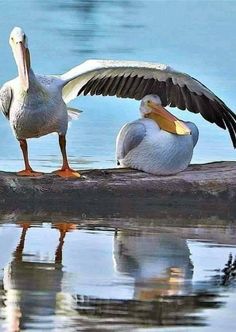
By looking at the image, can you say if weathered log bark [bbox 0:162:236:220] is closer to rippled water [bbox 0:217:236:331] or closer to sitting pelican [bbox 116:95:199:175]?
sitting pelican [bbox 116:95:199:175]

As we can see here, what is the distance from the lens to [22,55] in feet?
36.6

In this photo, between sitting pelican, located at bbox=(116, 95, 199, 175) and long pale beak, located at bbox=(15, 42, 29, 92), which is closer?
long pale beak, located at bbox=(15, 42, 29, 92)

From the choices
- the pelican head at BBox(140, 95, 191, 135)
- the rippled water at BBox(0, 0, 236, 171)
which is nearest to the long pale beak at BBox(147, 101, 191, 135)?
the pelican head at BBox(140, 95, 191, 135)

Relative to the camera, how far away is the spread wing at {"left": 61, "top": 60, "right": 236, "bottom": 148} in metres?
11.9

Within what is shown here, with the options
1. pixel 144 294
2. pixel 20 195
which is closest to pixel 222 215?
pixel 20 195

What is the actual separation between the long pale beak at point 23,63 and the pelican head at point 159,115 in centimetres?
127

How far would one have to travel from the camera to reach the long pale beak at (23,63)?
36.1ft

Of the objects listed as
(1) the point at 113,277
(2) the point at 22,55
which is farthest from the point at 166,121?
(1) the point at 113,277

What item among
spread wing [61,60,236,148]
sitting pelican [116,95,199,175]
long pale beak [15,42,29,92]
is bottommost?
sitting pelican [116,95,199,175]

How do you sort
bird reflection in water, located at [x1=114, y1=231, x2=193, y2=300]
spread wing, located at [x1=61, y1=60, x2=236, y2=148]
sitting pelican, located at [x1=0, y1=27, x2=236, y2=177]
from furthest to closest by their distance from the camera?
spread wing, located at [x1=61, y1=60, x2=236, y2=148]
sitting pelican, located at [x1=0, y1=27, x2=236, y2=177]
bird reflection in water, located at [x1=114, y1=231, x2=193, y2=300]

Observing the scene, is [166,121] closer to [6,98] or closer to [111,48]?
[6,98]

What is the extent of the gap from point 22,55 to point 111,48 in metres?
10.1

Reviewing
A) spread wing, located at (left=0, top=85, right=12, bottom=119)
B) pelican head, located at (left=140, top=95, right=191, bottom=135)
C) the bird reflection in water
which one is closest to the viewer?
the bird reflection in water

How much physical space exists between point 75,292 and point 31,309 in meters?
0.51
